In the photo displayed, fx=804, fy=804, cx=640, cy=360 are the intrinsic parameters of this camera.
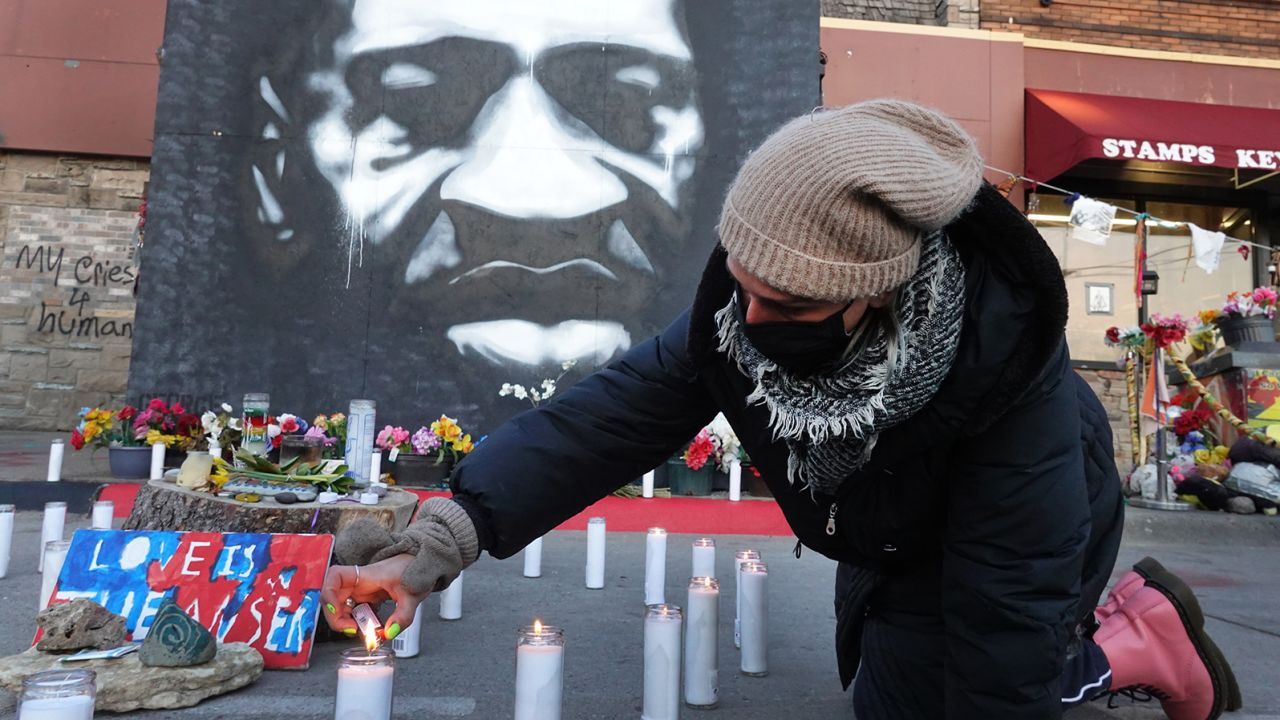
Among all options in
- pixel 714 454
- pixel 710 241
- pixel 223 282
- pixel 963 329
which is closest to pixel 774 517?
pixel 714 454

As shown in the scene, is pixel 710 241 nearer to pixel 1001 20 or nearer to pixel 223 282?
pixel 223 282

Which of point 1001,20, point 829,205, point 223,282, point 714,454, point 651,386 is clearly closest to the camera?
point 829,205

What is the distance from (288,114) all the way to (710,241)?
3676 millimetres

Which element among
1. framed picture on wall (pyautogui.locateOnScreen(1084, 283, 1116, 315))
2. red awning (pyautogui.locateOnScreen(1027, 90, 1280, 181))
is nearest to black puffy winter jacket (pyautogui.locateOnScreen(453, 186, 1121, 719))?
red awning (pyautogui.locateOnScreen(1027, 90, 1280, 181))

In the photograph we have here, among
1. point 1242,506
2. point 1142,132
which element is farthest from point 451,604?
point 1142,132

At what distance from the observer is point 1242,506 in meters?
5.97

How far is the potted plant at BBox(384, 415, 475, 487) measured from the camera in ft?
19.6

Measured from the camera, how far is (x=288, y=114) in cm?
670

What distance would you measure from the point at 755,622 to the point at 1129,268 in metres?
9.40

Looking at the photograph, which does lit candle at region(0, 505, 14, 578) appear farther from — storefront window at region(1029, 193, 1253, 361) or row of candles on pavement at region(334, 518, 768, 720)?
storefront window at region(1029, 193, 1253, 361)

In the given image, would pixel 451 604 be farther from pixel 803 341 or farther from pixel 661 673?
pixel 803 341

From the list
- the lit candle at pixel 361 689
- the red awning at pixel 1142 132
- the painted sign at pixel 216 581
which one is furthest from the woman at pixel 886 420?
the red awning at pixel 1142 132

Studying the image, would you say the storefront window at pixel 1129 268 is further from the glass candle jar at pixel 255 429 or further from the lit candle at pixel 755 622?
the glass candle jar at pixel 255 429

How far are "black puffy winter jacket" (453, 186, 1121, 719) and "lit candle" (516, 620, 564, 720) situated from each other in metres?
0.23
